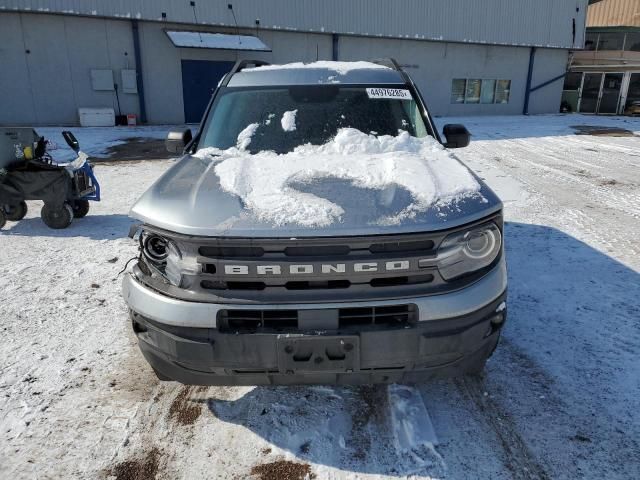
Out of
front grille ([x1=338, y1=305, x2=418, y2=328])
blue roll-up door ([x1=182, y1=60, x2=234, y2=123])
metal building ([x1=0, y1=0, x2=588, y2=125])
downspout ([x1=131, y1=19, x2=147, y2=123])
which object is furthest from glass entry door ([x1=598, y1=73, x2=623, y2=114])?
front grille ([x1=338, y1=305, x2=418, y2=328])

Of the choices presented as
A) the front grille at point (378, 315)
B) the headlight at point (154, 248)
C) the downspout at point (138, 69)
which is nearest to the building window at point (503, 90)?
the downspout at point (138, 69)

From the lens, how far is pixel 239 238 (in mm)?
2084

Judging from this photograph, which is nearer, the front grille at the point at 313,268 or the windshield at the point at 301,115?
the front grille at the point at 313,268

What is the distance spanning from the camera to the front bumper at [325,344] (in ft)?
6.86

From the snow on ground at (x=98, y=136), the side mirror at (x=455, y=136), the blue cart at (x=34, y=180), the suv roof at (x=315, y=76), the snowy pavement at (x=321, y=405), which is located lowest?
the snow on ground at (x=98, y=136)

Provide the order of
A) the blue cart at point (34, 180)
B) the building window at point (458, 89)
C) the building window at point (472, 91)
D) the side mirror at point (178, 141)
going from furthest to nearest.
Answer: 1. the building window at point (472, 91)
2. the building window at point (458, 89)
3. the blue cart at point (34, 180)
4. the side mirror at point (178, 141)

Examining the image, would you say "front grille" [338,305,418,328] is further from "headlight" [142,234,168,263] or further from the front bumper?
"headlight" [142,234,168,263]

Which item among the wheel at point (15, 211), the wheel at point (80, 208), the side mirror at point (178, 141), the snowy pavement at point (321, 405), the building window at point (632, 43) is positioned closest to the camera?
the snowy pavement at point (321, 405)

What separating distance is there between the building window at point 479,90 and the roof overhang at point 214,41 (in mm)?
10541

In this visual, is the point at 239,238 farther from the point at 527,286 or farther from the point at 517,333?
the point at 527,286

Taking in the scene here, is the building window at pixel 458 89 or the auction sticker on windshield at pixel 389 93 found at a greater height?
the auction sticker on windshield at pixel 389 93

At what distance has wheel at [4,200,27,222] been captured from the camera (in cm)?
615

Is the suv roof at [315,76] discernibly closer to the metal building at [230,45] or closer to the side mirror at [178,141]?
the side mirror at [178,141]

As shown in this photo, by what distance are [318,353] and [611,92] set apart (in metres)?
29.8
